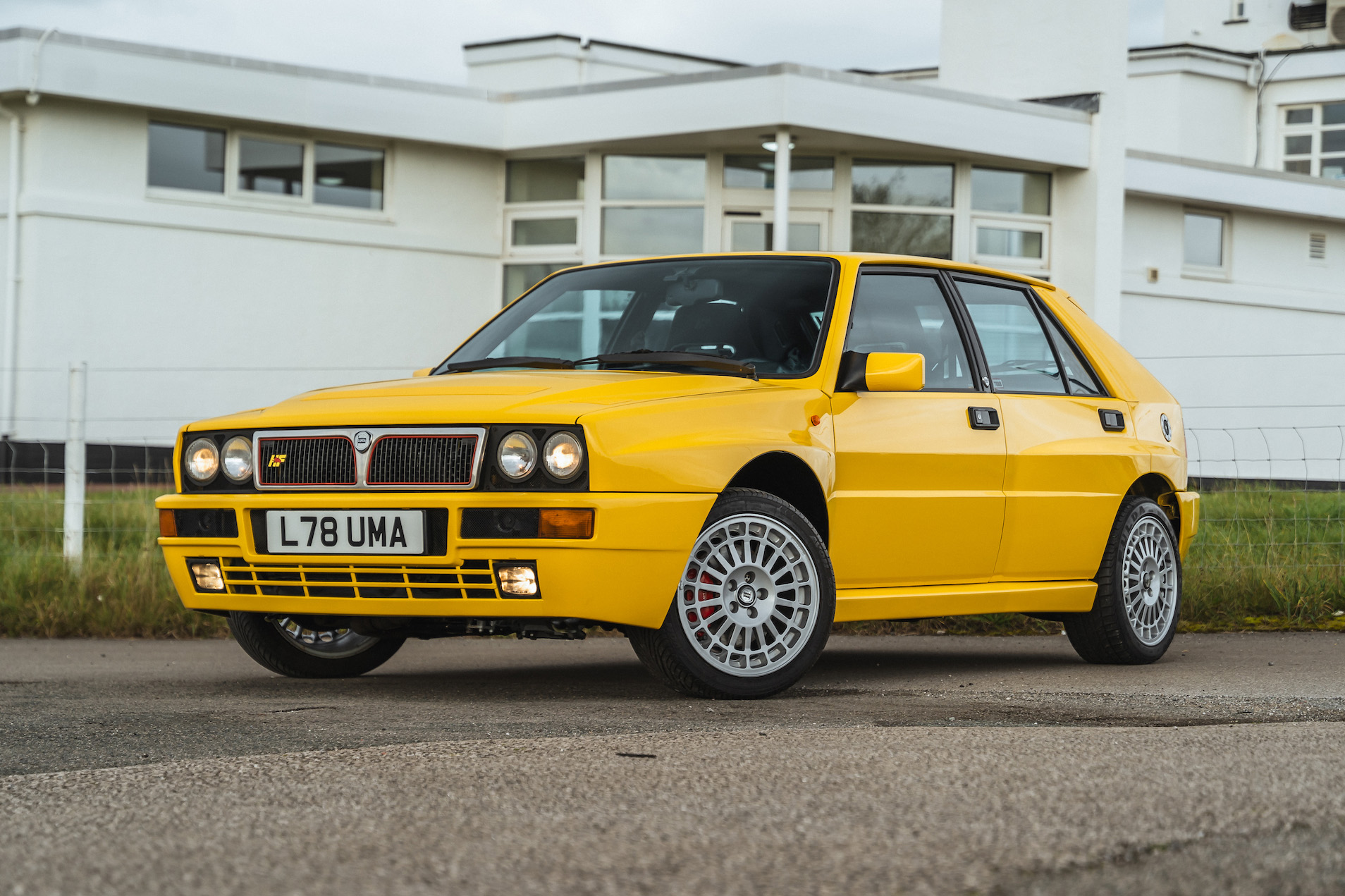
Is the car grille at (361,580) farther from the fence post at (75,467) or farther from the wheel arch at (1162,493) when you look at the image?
the fence post at (75,467)

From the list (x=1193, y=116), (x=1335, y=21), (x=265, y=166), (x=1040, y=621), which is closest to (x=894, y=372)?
(x=1040, y=621)

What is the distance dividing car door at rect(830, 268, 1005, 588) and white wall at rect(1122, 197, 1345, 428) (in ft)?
55.4

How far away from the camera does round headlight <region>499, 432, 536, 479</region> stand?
4.95 meters

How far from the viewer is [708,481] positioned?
Result: 515 cm

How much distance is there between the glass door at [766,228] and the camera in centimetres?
Result: 2084

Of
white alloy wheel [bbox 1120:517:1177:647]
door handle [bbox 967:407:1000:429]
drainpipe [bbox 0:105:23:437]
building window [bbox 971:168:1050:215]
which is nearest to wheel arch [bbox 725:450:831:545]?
door handle [bbox 967:407:1000:429]

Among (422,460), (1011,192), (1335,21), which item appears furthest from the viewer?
(1335,21)

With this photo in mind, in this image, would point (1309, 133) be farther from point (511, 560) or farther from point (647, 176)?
point (511, 560)

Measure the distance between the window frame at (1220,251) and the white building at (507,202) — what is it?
0.06 m

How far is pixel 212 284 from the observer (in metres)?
19.5

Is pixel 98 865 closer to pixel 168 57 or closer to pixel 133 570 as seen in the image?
pixel 133 570

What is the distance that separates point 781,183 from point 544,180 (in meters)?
3.59

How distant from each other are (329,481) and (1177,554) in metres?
3.97

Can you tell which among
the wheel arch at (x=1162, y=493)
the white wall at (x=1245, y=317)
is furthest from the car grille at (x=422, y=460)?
the white wall at (x=1245, y=317)
